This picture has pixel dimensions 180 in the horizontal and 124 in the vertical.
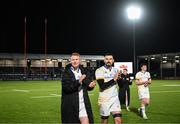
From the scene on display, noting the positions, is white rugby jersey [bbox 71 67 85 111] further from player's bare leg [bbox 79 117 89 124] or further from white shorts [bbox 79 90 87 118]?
player's bare leg [bbox 79 117 89 124]

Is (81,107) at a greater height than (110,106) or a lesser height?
greater

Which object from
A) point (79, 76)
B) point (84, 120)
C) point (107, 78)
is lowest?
point (84, 120)

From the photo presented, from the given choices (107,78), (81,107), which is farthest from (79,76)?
(107,78)

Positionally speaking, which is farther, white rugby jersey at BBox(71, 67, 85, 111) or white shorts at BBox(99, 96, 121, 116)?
white shorts at BBox(99, 96, 121, 116)

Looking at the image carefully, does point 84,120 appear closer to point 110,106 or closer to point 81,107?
point 81,107

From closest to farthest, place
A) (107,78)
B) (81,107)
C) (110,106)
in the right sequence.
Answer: (81,107) < (110,106) < (107,78)

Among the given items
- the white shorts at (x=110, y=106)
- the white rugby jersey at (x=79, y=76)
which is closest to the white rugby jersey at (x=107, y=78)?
the white shorts at (x=110, y=106)

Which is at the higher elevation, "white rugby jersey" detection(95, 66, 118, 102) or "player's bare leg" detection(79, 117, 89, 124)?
"white rugby jersey" detection(95, 66, 118, 102)

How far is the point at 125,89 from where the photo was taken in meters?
17.7

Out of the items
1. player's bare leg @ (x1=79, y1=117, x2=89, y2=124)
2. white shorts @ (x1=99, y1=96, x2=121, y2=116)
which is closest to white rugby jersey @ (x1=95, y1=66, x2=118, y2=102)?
white shorts @ (x1=99, y1=96, x2=121, y2=116)

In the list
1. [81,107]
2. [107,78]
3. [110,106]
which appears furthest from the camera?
[107,78]

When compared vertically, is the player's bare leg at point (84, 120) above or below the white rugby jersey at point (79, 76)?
below

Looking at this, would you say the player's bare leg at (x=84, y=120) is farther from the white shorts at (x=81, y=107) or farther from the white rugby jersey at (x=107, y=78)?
the white rugby jersey at (x=107, y=78)

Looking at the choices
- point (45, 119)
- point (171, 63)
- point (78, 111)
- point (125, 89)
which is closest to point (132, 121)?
point (45, 119)
